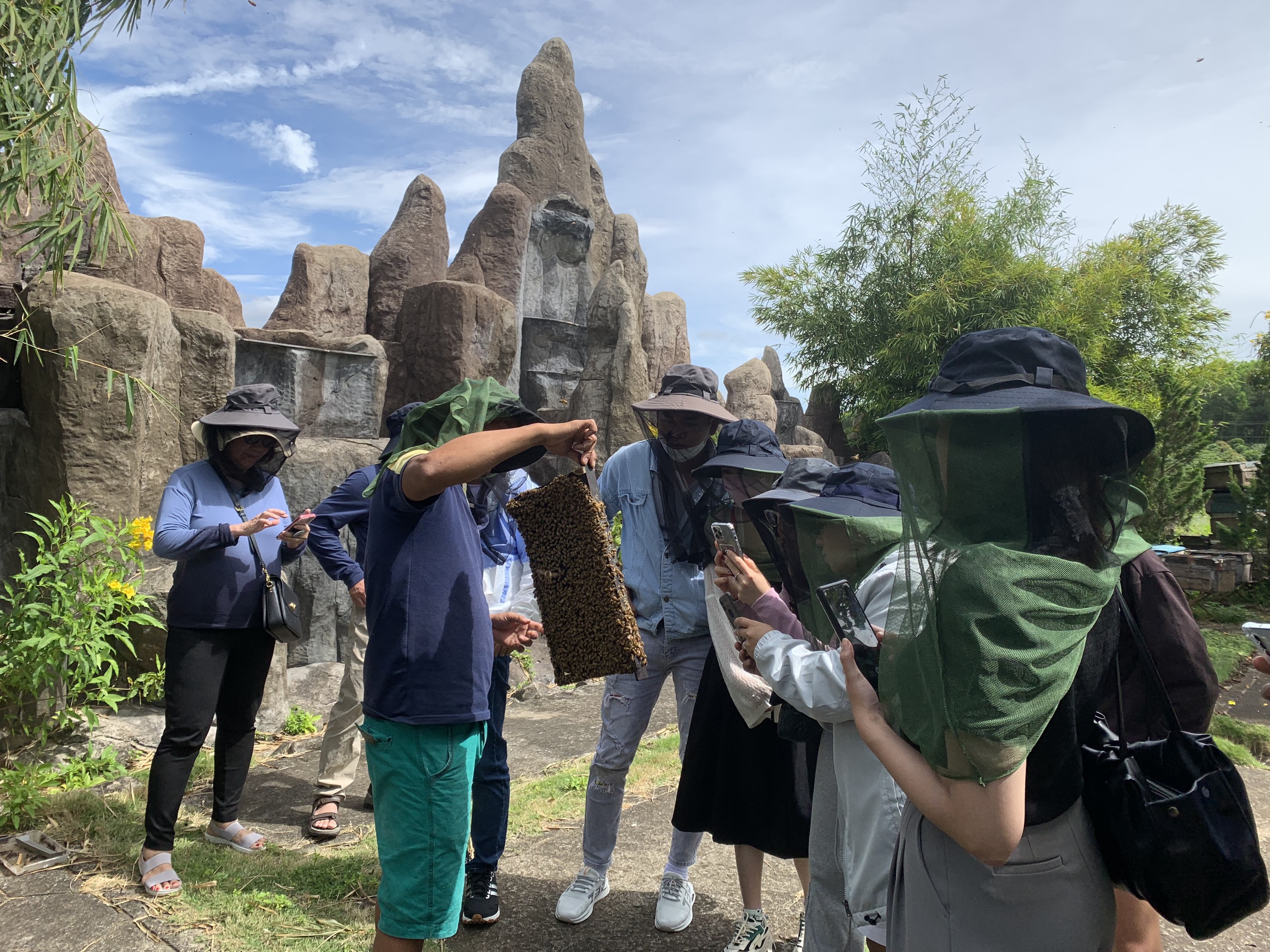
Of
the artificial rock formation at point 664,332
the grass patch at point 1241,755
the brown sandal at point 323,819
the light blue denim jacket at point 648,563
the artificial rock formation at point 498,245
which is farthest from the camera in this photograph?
the artificial rock formation at point 664,332

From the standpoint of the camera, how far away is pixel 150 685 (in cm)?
499

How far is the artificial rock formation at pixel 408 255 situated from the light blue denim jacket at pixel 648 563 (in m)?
11.1

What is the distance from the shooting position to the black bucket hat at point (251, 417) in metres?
3.69

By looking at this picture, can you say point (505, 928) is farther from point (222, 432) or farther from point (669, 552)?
point (222, 432)

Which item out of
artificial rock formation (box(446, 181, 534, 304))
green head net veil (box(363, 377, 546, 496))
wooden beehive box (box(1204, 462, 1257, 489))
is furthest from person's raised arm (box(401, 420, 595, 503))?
wooden beehive box (box(1204, 462, 1257, 489))

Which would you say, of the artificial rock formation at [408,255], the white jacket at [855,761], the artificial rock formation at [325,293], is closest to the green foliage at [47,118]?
the white jacket at [855,761]

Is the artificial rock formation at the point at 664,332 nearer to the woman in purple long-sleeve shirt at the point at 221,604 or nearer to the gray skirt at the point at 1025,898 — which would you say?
the woman in purple long-sleeve shirt at the point at 221,604

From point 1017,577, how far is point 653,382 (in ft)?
62.0

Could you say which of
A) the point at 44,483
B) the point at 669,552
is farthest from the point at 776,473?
the point at 44,483

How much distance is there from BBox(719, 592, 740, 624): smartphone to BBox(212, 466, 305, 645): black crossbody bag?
6.37 feet

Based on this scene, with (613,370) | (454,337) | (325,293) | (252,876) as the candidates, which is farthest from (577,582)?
(325,293)

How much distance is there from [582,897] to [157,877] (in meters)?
1.62

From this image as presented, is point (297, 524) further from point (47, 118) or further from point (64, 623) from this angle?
point (47, 118)

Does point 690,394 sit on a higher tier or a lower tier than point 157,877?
higher
